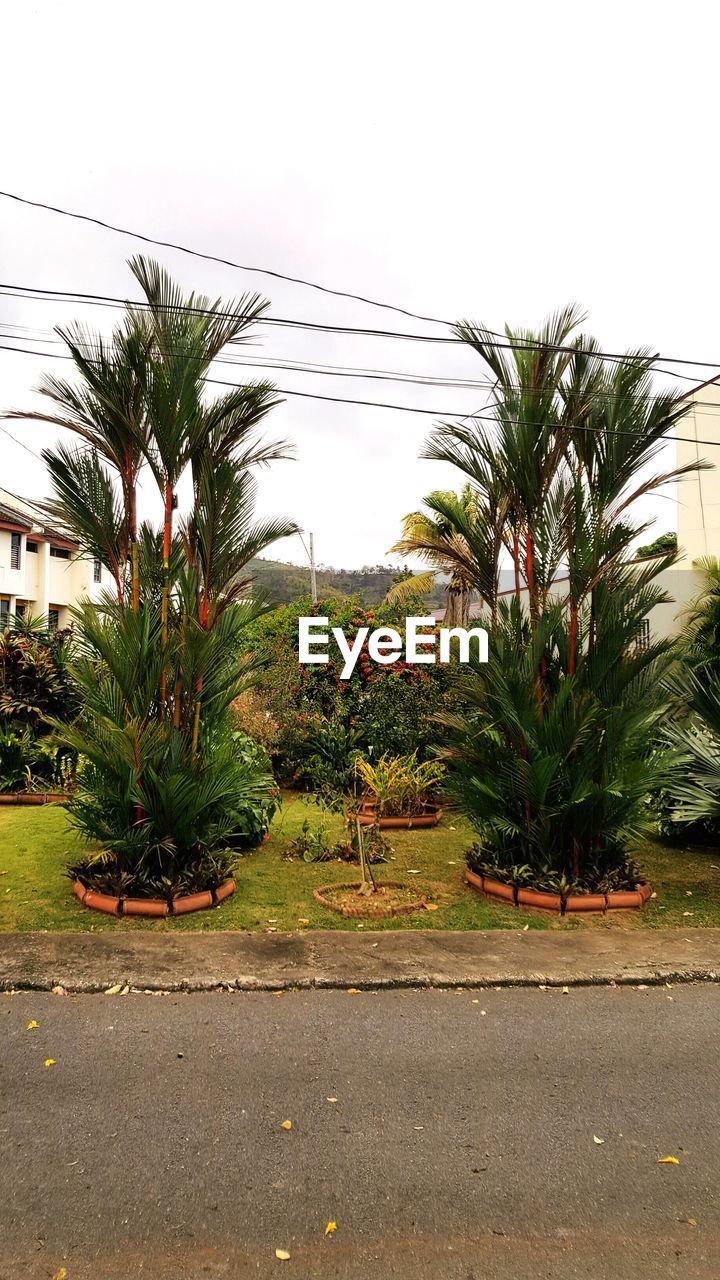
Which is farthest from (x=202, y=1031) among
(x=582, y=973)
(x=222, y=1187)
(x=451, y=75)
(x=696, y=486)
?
(x=696, y=486)

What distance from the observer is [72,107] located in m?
6.48

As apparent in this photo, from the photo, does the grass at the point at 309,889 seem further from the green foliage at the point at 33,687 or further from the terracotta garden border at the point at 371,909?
the green foliage at the point at 33,687

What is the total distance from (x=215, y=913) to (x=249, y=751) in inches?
114

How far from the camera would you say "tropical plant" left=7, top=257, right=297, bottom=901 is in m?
5.27

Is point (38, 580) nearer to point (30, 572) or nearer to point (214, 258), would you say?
point (30, 572)

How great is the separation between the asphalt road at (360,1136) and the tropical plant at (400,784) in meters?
4.21

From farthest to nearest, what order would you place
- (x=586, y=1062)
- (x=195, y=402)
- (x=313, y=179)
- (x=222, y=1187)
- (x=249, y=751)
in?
(x=249, y=751) → (x=313, y=179) → (x=195, y=402) → (x=586, y=1062) → (x=222, y=1187)

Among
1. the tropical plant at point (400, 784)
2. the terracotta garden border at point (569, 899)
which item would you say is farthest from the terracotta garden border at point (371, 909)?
the tropical plant at point (400, 784)

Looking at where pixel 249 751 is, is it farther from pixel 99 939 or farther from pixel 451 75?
pixel 451 75

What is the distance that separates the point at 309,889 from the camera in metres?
6.03

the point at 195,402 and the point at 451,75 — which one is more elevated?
the point at 451,75

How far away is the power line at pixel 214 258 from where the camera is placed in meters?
7.16

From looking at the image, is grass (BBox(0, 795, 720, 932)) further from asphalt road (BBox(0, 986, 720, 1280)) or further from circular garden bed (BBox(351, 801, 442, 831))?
asphalt road (BBox(0, 986, 720, 1280))

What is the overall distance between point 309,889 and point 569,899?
6.19 feet
